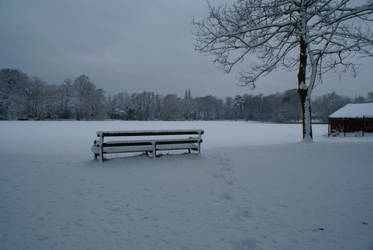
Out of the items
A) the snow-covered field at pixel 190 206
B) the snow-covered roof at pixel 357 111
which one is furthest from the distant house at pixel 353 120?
the snow-covered field at pixel 190 206

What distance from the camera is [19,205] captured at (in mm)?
3543

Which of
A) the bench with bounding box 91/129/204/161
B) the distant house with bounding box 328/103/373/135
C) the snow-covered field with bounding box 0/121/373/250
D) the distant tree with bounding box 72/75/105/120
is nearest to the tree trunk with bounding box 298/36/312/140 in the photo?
the snow-covered field with bounding box 0/121/373/250

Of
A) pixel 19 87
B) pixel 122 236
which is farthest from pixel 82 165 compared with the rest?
pixel 19 87

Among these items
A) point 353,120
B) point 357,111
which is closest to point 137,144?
point 353,120

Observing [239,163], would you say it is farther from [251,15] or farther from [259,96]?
[259,96]

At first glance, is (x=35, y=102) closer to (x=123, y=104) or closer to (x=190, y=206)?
(x=123, y=104)

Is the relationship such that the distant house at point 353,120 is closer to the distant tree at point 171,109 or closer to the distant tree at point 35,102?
the distant tree at point 171,109

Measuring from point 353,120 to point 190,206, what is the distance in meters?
35.5

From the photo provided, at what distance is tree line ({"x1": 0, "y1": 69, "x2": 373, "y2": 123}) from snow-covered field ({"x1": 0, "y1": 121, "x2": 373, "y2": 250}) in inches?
2381

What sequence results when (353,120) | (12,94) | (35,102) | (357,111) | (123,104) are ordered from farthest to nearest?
(123,104) < (35,102) < (12,94) < (357,111) < (353,120)

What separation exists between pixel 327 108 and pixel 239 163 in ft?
296

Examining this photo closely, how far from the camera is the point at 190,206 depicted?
140 inches

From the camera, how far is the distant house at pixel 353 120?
2844 cm

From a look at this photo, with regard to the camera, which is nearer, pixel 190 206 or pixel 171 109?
pixel 190 206
